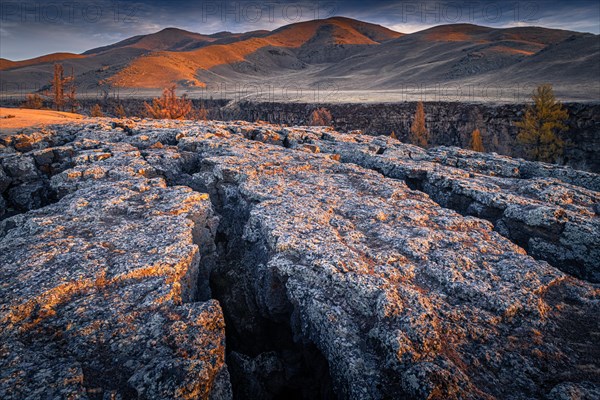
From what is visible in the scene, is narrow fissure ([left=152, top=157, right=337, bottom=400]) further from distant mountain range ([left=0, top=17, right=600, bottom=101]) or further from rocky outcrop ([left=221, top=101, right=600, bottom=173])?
distant mountain range ([left=0, top=17, right=600, bottom=101])

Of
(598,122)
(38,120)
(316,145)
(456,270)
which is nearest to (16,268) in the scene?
(456,270)

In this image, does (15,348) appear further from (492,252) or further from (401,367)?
(492,252)

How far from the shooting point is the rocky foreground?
4.10 m

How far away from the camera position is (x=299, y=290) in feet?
18.2

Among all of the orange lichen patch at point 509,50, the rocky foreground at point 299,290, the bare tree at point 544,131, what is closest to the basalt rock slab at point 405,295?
the rocky foreground at point 299,290

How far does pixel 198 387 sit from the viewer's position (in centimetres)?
386

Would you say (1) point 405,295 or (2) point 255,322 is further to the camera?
(2) point 255,322

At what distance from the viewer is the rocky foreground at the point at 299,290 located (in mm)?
4098

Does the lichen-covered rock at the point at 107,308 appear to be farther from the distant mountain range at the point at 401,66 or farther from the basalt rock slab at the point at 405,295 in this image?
the distant mountain range at the point at 401,66

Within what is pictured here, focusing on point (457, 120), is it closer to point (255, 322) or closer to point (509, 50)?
point (255, 322)

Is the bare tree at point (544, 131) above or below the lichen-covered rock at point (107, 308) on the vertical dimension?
above

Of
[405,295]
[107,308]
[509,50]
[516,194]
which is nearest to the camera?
[107,308]

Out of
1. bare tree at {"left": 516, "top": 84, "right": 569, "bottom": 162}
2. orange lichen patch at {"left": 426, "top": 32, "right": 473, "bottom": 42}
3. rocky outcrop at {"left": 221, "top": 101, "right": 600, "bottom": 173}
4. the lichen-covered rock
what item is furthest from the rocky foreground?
orange lichen patch at {"left": 426, "top": 32, "right": 473, "bottom": 42}

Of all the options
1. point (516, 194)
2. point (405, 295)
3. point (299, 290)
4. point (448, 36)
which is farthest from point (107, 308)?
point (448, 36)
